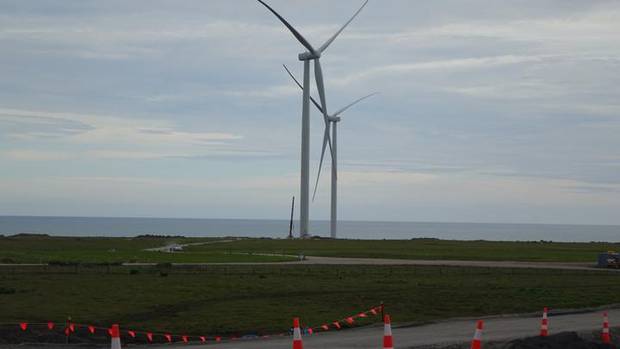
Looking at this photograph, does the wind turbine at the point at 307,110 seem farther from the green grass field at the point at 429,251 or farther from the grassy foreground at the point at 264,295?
the grassy foreground at the point at 264,295

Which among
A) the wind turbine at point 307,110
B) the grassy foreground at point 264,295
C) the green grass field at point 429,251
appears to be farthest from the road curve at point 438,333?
the wind turbine at point 307,110

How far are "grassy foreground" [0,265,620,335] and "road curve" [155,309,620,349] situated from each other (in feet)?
9.46

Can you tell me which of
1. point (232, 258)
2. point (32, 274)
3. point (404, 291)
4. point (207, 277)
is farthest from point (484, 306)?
point (232, 258)

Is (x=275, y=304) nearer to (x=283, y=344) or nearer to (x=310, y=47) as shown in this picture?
(x=283, y=344)

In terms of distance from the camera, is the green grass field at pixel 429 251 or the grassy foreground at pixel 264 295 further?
the green grass field at pixel 429 251

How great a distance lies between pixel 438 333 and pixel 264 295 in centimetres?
1542

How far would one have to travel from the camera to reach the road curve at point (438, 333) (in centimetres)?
2364

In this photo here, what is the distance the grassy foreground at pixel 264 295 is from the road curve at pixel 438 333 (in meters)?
2.88

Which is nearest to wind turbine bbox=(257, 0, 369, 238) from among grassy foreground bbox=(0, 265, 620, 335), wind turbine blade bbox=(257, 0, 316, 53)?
wind turbine blade bbox=(257, 0, 316, 53)

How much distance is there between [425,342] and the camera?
76.4 feet

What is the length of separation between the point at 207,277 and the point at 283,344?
26.2 meters

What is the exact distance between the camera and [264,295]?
40375 millimetres

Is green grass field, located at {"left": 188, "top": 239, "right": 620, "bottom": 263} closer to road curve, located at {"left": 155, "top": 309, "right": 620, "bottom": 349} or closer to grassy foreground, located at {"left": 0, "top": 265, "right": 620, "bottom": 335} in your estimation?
grassy foreground, located at {"left": 0, "top": 265, "right": 620, "bottom": 335}

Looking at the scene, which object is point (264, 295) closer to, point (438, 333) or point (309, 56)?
point (438, 333)
